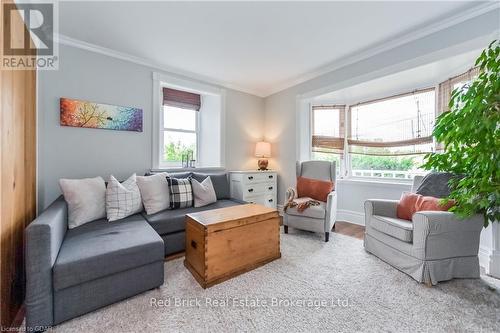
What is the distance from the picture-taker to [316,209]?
2662 mm

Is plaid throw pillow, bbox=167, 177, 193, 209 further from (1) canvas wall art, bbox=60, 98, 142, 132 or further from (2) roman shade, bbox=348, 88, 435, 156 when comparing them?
(2) roman shade, bbox=348, 88, 435, 156

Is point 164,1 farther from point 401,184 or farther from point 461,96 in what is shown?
point 401,184

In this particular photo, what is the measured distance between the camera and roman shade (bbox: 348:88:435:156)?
296cm

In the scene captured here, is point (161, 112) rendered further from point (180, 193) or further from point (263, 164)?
point (263, 164)

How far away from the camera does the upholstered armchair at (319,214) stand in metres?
2.62

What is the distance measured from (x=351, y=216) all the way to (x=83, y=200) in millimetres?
3639

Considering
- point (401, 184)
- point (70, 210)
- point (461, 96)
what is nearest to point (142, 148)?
point (70, 210)

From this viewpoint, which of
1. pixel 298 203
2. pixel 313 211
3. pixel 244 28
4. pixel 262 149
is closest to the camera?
pixel 244 28

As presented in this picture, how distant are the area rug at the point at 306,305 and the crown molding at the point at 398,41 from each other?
2.42 m

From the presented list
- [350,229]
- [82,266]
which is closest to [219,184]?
[82,266]

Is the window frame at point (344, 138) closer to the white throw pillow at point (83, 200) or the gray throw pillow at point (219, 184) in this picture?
the gray throw pillow at point (219, 184)

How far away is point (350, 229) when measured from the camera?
3.13 m

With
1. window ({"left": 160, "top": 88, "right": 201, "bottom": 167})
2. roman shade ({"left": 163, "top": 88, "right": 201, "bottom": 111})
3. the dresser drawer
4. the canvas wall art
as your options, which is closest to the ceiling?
roman shade ({"left": 163, "top": 88, "right": 201, "bottom": 111})

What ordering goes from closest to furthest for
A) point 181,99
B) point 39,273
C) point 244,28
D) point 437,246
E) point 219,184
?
1. point 39,273
2. point 437,246
3. point 244,28
4. point 219,184
5. point 181,99
